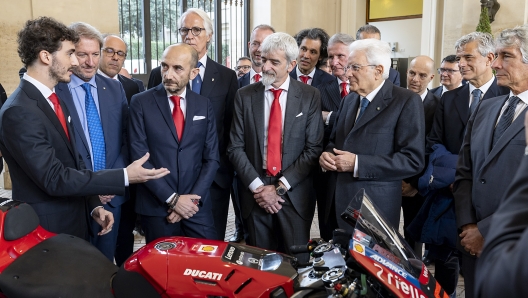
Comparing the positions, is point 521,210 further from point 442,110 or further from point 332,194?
point 442,110

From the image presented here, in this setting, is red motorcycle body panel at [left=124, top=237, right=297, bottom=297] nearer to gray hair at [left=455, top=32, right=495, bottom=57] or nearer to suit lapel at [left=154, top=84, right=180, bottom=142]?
suit lapel at [left=154, top=84, right=180, bottom=142]

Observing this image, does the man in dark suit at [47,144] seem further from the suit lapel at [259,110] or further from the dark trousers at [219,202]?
the dark trousers at [219,202]

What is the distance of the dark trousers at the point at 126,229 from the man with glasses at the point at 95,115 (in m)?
0.20

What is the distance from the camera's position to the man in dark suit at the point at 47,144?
207cm

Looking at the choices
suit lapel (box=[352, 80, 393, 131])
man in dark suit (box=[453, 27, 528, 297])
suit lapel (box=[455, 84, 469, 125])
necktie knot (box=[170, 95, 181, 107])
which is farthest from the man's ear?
suit lapel (box=[455, 84, 469, 125])

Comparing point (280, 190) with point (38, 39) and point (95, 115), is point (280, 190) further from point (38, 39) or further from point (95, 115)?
point (38, 39)

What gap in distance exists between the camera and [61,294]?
1707mm

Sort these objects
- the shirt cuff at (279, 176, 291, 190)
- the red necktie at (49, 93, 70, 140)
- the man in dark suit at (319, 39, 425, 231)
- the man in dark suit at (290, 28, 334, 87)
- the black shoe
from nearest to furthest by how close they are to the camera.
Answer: the red necktie at (49, 93, 70, 140)
the man in dark suit at (319, 39, 425, 231)
the shirt cuff at (279, 176, 291, 190)
the man in dark suit at (290, 28, 334, 87)
the black shoe

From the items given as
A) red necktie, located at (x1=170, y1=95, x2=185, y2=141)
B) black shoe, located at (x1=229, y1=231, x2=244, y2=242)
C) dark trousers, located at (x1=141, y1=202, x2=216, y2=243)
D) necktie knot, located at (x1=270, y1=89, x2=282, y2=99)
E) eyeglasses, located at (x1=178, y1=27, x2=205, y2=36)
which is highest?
eyeglasses, located at (x1=178, y1=27, x2=205, y2=36)

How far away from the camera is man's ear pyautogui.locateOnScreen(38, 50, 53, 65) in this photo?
2.17m

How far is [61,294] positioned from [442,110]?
8.55 ft

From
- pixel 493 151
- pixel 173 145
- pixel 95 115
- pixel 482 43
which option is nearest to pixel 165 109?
pixel 173 145

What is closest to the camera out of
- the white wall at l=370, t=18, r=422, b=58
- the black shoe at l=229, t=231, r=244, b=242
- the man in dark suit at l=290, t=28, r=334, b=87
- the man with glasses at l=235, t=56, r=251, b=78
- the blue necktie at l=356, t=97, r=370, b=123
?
the blue necktie at l=356, t=97, r=370, b=123

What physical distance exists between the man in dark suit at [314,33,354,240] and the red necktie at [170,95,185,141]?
0.95 m
